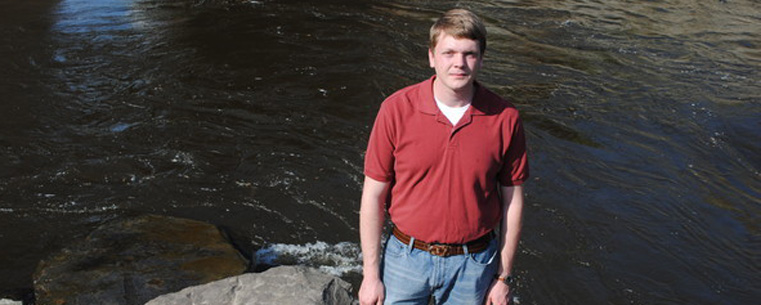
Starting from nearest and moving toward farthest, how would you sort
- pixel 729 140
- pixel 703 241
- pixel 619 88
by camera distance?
pixel 703 241 < pixel 729 140 < pixel 619 88

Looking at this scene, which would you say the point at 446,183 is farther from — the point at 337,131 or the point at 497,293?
the point at 337,131

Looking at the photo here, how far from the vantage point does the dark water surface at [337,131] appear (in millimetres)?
6426

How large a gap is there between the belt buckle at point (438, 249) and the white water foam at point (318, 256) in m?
3.07

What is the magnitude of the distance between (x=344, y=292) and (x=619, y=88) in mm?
7440

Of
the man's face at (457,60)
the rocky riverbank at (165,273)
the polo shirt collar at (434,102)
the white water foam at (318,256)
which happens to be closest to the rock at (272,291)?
the rocky riverbank at (165,273)

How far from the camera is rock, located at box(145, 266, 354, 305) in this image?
4.35 m

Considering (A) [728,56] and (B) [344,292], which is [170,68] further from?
(A) [728,56]

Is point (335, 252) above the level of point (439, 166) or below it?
below

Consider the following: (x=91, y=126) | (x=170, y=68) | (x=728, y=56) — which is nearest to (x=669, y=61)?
(x=728, y=56)

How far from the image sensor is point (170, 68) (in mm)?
10852

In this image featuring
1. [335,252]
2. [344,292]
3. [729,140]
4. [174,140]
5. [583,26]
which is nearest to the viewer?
[344,292]

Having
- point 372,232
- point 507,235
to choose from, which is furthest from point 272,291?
point 507,235

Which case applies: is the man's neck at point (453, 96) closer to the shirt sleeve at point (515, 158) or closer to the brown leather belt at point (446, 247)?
the shirt sleeve at point (515, 158)

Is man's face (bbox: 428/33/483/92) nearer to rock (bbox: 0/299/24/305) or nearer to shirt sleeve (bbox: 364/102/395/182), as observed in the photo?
shirt sleeve (bbox: 364/102/395/182)
